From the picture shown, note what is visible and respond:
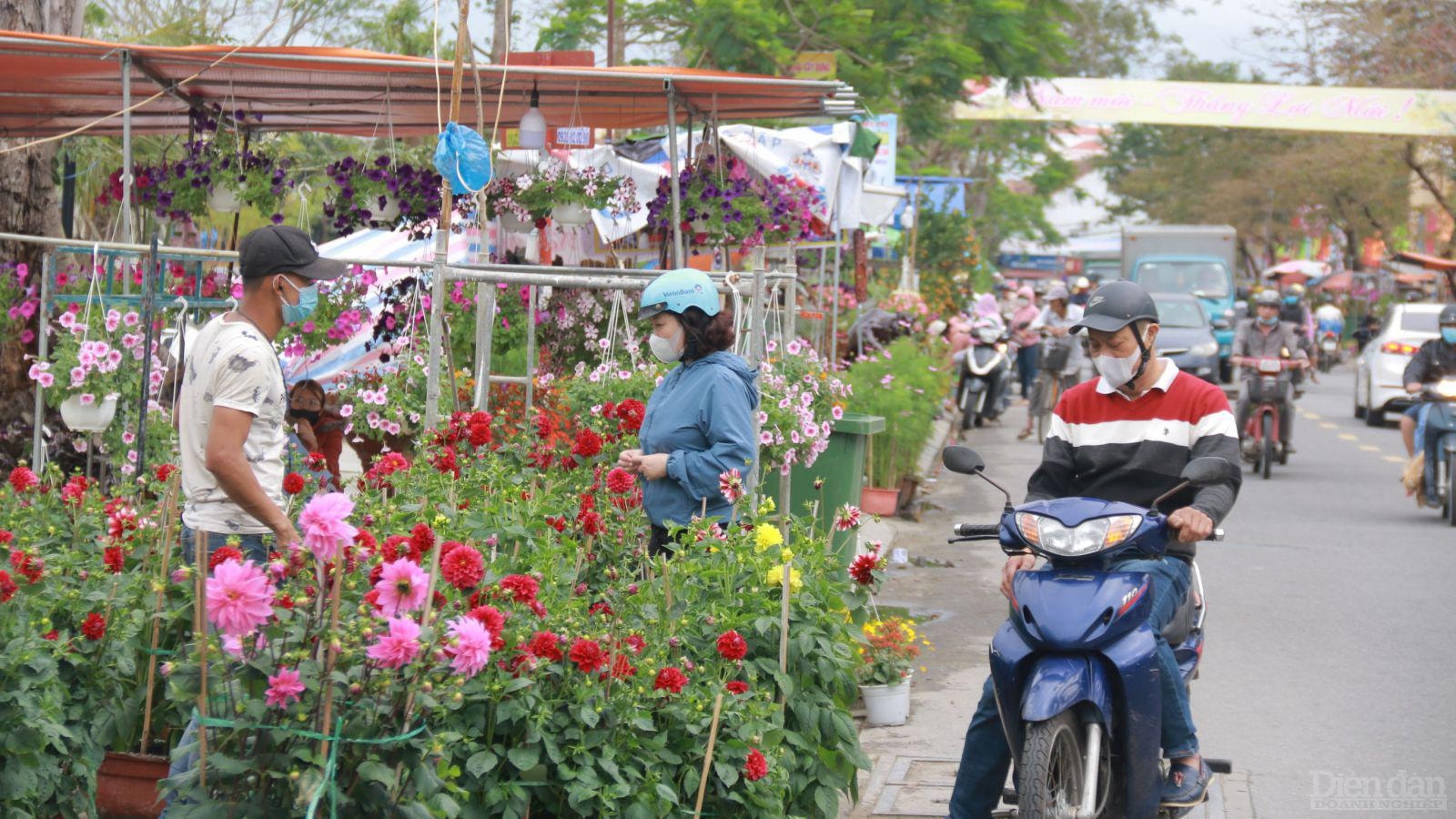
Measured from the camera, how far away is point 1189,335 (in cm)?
2348

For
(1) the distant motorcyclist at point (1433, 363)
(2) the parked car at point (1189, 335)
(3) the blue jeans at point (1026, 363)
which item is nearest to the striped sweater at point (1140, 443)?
(1) the distant motorcyclist at point (1433, 363)

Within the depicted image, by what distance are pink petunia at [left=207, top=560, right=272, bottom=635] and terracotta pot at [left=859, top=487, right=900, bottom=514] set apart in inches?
350

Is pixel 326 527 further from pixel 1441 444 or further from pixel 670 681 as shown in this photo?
pixel 1441 444

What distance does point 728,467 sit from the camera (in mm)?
5410

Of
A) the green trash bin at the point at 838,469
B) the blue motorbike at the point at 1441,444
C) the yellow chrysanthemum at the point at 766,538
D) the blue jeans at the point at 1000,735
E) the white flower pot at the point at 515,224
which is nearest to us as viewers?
the blue jeans at the point at 1000,735

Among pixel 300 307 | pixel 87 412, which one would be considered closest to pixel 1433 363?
pixel 87 412

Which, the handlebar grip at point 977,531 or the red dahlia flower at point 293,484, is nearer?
the handlebar grip at point 977,531

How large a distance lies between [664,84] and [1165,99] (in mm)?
33045

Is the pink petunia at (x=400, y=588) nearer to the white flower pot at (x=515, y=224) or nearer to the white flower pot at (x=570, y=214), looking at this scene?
the white flower pot at (x=570, y=214)

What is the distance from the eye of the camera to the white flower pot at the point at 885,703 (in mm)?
6473

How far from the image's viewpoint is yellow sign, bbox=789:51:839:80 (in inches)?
652

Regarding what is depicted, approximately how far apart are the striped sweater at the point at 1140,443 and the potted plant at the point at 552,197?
5.52 metres

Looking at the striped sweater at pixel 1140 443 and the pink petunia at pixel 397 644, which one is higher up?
the striped sweater at pixel 1140 443

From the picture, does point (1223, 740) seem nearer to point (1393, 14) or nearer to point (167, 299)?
point (167, 299)
